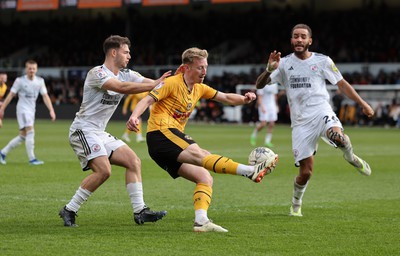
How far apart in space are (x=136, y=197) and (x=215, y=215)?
3.97 feet

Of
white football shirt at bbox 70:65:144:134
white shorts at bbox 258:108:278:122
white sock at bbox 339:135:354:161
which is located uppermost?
white football shirt at bbox 70:65:144:134

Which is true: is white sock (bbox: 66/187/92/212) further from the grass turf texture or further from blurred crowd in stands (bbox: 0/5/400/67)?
blurred crowd in stands (bbox: 0/5/400/67)

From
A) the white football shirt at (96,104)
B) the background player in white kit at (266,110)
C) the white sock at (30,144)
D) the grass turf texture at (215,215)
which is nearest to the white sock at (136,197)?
the grass turf texture at (215,215)

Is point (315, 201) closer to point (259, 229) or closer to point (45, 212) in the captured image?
point (259, 229)

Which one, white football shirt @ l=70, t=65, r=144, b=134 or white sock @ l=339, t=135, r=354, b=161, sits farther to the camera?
white sock @ l=339, t=135, r=354, b=161

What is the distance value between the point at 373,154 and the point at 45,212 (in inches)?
518

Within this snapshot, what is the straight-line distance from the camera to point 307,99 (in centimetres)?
1013

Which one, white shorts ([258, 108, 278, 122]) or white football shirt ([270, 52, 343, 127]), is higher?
white football shirt ([270, 52, 343, 127])

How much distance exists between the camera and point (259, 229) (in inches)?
342

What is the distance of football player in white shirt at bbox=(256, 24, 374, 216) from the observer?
10.0 m

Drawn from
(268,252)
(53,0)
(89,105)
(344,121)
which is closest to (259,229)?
(268,252)

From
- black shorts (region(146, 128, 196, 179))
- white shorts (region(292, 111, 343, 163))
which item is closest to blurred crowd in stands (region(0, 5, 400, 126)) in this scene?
white shorts (region(292, 111, 343, 163))

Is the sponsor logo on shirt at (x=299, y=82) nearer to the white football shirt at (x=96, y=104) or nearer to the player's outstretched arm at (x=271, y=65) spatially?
the player's outstretched arm at (x=271, y=65)

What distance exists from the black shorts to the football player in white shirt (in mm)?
1817
